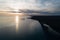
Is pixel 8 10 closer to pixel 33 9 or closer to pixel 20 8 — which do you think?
pixel 20 8

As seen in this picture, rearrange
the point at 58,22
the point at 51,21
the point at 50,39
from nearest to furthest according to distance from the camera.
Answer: the point at 50,39, the point at 58,22, the point at 51,21

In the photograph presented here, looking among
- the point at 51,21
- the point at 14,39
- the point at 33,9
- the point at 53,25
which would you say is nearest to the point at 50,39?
the point at 14,39

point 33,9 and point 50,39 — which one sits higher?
point 33,9

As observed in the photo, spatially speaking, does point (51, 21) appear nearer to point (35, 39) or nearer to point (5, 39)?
point (35, 39)

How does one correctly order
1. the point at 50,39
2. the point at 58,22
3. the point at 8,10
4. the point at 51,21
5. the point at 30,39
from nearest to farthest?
the point at 50,39 < the point at 30,39 < the point at 58,22 < the point at 51,21 < the point at 8,10

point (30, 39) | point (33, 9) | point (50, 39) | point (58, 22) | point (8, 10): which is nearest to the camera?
point (50, 39)

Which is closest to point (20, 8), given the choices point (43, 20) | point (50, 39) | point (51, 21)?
point (43, 20)

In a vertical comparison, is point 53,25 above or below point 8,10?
below

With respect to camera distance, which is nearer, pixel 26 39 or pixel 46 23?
pixel 26 39

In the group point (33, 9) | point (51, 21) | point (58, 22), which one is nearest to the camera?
point (58, 22)
